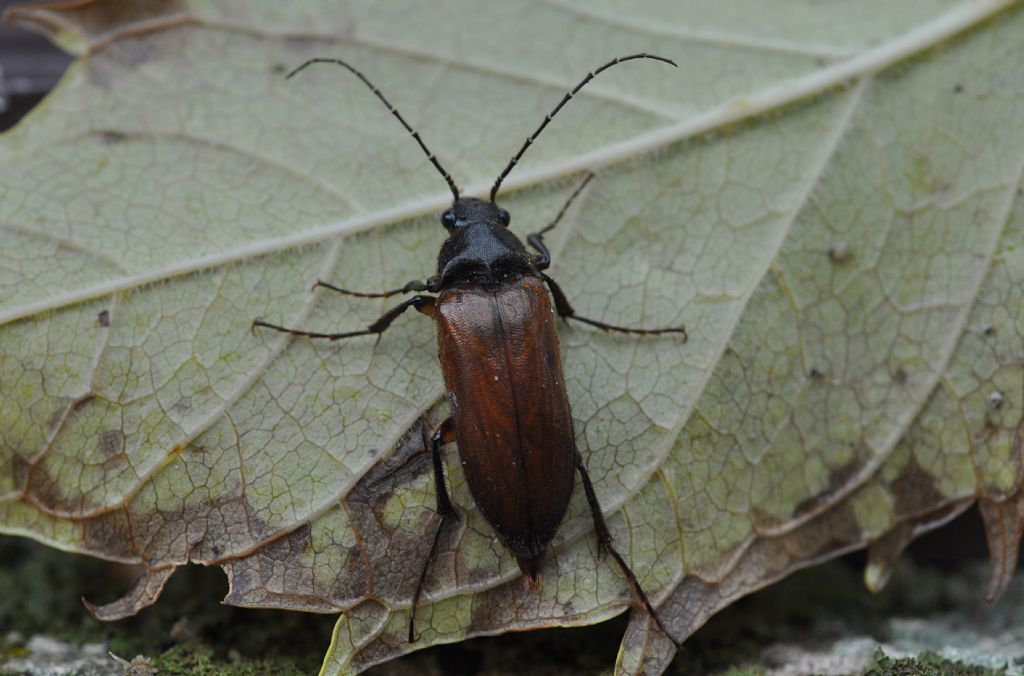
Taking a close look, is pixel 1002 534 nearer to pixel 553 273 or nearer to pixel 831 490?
pixel 831 490

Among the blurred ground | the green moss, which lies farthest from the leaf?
the green moss

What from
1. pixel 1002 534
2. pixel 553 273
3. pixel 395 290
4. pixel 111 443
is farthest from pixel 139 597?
pixel 1002 534

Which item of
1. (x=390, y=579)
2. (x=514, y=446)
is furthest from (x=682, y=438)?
(x=390, y=579)

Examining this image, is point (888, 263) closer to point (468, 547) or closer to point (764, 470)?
point (764, 470)

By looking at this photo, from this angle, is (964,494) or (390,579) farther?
(964,494)

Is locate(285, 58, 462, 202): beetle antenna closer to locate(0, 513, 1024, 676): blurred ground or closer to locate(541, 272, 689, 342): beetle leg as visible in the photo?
locate(541, 272, 689, 342): beetle leg

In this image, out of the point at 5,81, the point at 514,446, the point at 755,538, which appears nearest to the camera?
the point at 514,446

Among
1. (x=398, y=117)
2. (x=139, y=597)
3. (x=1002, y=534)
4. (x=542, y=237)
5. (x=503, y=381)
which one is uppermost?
(x=398, y=117)
